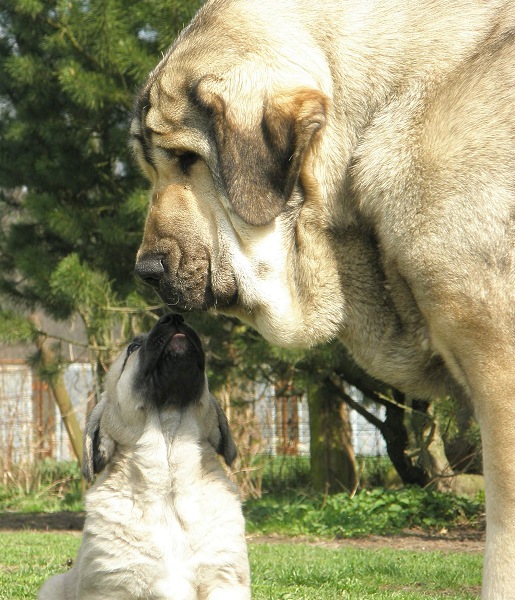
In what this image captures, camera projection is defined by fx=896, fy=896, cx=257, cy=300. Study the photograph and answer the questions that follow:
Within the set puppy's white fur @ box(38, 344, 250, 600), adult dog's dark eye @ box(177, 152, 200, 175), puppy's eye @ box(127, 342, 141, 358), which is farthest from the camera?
puppy's eye @ box(127, 342, 141, 358)

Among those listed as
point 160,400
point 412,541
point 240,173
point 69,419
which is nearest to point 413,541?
point 412,541

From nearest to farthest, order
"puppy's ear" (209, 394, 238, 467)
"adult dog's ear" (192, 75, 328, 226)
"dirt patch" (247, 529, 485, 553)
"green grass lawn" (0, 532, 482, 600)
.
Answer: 1. "adult dog's ear" (192, 75, 328, 226)
2. "puppy's ear" (209, 394, 238, 467)
3. "green grass lawn" (0, 532, 482, 600)
4. "dirt patch" (247, 529, 485, 553)

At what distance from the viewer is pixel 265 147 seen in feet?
7.99

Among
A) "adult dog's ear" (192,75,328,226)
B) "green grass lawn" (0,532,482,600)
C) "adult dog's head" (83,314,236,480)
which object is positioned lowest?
"green grass lawn" (0,532,482,600)

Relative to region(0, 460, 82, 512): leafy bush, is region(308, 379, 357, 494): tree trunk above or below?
above

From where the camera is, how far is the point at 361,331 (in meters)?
2.65

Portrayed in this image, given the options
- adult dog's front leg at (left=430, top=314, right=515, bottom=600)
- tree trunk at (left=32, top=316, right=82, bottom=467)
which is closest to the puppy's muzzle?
adult dog's front leg at (left=430, top=314, right=515, bottom=600)

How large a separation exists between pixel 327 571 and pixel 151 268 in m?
3.33

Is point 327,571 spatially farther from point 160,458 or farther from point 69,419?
point 69,419

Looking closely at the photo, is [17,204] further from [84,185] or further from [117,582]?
[117,582]

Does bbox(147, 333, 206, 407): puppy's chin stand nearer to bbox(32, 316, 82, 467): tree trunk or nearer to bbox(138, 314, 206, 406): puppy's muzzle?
bbox(138, 314, 206, 406): puppy's muzzle

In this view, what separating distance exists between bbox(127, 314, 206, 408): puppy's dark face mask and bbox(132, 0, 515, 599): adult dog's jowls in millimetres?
1225

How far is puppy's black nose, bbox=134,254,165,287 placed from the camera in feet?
8.86

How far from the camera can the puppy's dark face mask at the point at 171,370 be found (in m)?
4.04
